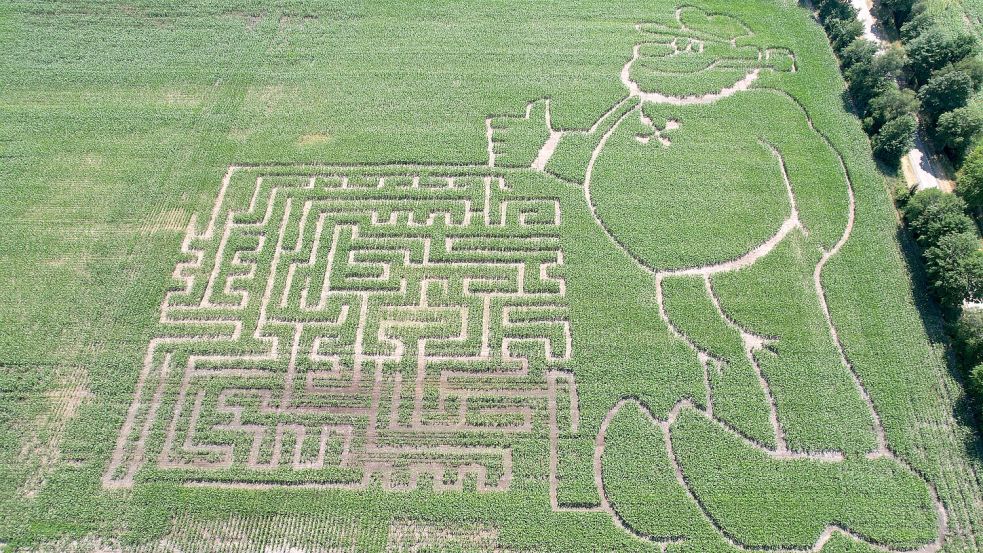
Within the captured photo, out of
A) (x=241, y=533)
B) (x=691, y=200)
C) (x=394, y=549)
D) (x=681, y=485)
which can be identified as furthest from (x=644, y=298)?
(x=241, y=533)

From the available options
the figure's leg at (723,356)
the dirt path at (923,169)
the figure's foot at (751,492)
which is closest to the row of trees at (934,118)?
the dirt path at (923,169)

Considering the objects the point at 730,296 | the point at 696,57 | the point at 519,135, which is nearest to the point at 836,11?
the point at 696,57

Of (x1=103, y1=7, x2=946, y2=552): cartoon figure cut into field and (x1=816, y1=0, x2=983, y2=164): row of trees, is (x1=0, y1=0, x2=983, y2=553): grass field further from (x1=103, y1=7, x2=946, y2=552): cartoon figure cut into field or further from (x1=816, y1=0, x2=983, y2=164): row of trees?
(x1=816, y1=0, x2=983, y2=164): row of trees

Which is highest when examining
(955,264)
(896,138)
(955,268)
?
(896,138)

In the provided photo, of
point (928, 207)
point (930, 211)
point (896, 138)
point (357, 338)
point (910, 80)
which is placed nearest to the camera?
point (357, 338)

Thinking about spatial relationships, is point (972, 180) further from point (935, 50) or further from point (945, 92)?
point (935, 50)

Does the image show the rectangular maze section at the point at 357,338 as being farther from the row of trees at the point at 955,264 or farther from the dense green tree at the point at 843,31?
the dense green tree at the point at 843,31

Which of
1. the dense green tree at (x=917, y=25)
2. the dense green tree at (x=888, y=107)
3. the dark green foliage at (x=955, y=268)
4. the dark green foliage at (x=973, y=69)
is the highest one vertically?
the dense green tree at (x=917, y=25)

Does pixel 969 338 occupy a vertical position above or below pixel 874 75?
below
